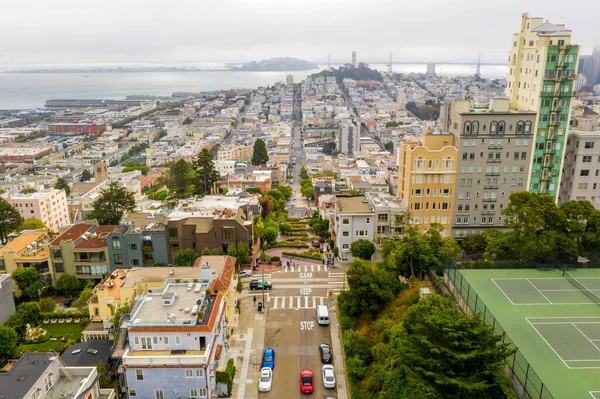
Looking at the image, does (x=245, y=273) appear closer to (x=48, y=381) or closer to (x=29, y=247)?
(x=29, y=247)

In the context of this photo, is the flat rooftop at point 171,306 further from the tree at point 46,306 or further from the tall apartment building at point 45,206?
the tall apartment building at point 45,206

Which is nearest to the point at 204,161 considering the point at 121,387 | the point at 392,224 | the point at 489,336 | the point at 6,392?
the point at 392,224

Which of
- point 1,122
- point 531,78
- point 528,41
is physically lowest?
point 1,122

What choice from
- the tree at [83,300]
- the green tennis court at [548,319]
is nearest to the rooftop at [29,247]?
the tree at [83,300]

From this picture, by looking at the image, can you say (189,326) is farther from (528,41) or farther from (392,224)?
(528,41)

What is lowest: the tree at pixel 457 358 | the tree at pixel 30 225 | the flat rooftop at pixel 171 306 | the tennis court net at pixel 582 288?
the tree at pixel 30 225

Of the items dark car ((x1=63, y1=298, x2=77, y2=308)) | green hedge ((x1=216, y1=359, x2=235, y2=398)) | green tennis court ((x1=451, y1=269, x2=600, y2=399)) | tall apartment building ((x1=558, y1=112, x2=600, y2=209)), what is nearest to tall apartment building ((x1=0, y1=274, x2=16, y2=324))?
dark car ((x1=63, y1=298, x2=77, y2=308))
